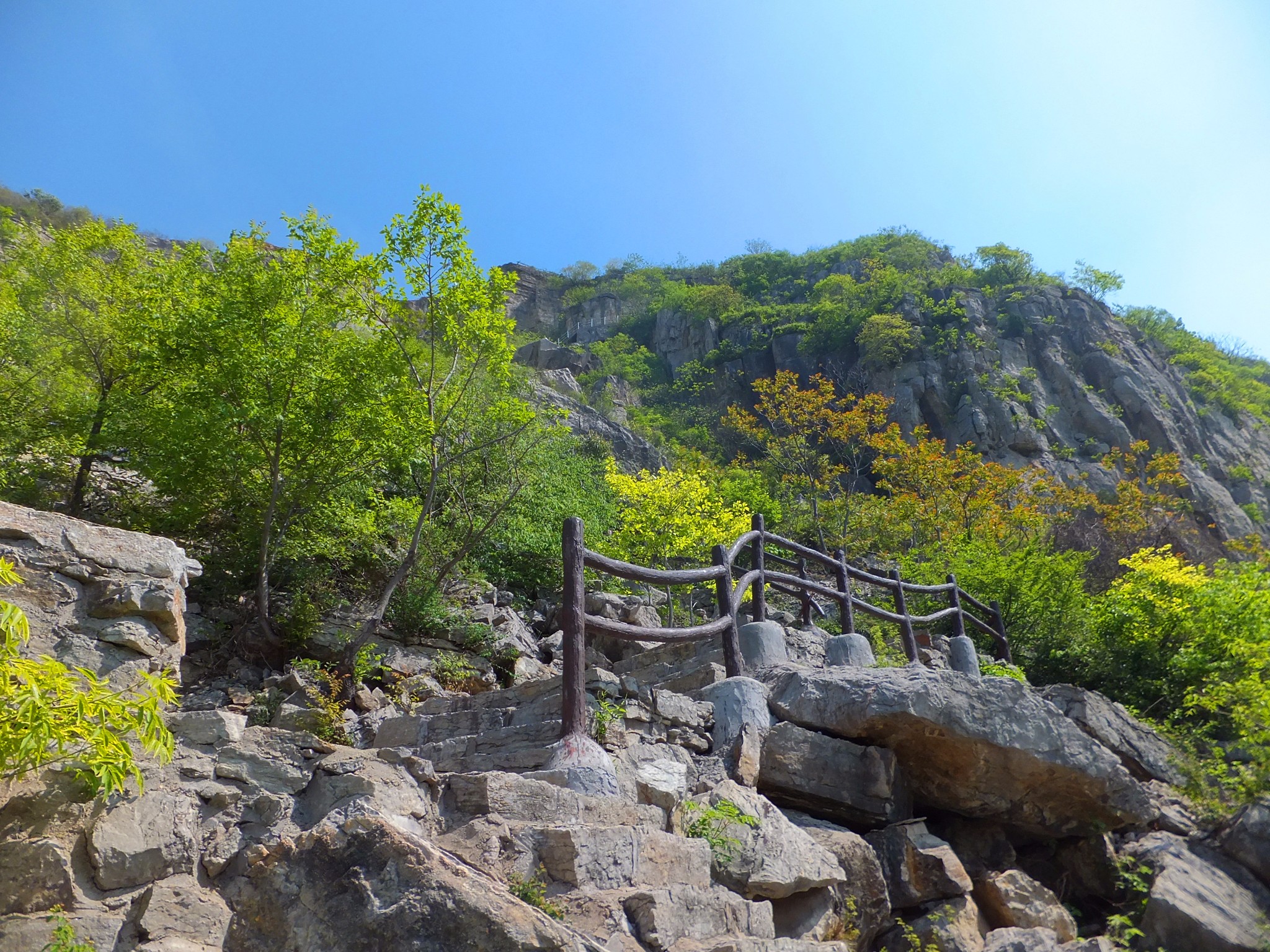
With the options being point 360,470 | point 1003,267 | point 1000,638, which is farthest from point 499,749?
point 1003,267

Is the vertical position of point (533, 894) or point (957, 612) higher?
point (957, 612)

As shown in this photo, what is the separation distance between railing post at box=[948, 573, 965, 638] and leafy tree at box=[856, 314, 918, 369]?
32.4m

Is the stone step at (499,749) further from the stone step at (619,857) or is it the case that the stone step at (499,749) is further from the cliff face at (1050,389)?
the cliff face at (1050,389)

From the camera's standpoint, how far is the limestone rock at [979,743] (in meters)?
5.34

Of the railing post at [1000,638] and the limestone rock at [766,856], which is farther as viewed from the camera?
the railing post at [1000,638]

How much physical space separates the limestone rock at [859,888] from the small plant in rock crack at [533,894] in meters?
1.98

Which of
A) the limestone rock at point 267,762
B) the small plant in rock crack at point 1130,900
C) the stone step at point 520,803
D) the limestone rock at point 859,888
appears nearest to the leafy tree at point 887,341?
the small plant in rock crack at point 1130,900

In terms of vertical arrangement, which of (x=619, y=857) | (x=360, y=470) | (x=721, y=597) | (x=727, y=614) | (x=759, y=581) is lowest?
(x=619, y=857)

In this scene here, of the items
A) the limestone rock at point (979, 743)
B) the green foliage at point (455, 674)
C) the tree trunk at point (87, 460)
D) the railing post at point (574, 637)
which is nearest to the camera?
the railing post at point (574, 637)

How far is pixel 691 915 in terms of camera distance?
3307 millimetres

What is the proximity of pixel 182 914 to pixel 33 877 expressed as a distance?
0.50 m

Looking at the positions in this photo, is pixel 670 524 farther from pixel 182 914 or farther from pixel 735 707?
pixel 182 914

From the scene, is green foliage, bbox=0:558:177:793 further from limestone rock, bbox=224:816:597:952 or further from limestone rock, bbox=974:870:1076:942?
limestone rock, bbox=974:870:1076:942

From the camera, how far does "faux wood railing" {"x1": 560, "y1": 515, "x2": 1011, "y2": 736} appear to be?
14.6 ft
